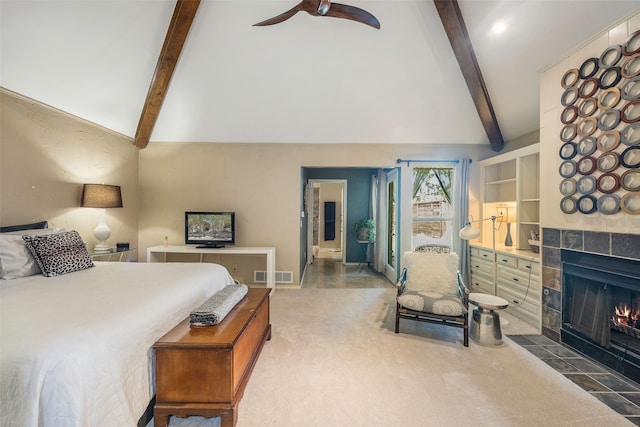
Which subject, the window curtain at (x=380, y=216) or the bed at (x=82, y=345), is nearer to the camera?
the bed at (x=82, y=345)

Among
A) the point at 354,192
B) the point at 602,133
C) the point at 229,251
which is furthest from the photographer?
the point at 354,192

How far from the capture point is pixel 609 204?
221cm

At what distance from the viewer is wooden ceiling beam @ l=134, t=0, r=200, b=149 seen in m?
2.93

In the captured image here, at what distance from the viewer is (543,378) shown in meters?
2.13

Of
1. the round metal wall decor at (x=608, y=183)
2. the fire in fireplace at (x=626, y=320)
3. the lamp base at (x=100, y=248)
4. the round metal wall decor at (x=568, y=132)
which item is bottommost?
the fire in fireplace at (x=626, y=320)

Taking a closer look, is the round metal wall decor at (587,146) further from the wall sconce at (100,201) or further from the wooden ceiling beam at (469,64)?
the wall sconce at (100,201)

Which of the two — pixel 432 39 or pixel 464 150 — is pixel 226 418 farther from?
pixel 464 150

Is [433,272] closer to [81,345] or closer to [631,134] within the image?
[631,134]

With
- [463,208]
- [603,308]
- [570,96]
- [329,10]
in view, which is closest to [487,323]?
[603,308]

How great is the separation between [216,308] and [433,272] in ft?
8.51

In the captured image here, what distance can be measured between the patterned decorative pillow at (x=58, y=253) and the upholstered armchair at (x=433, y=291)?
3.17 metres

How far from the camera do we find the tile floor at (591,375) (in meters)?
1.82

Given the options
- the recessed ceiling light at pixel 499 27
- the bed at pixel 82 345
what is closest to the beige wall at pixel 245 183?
the recessed ceiling light at pixel 499 27

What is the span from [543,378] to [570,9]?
3240 mm
